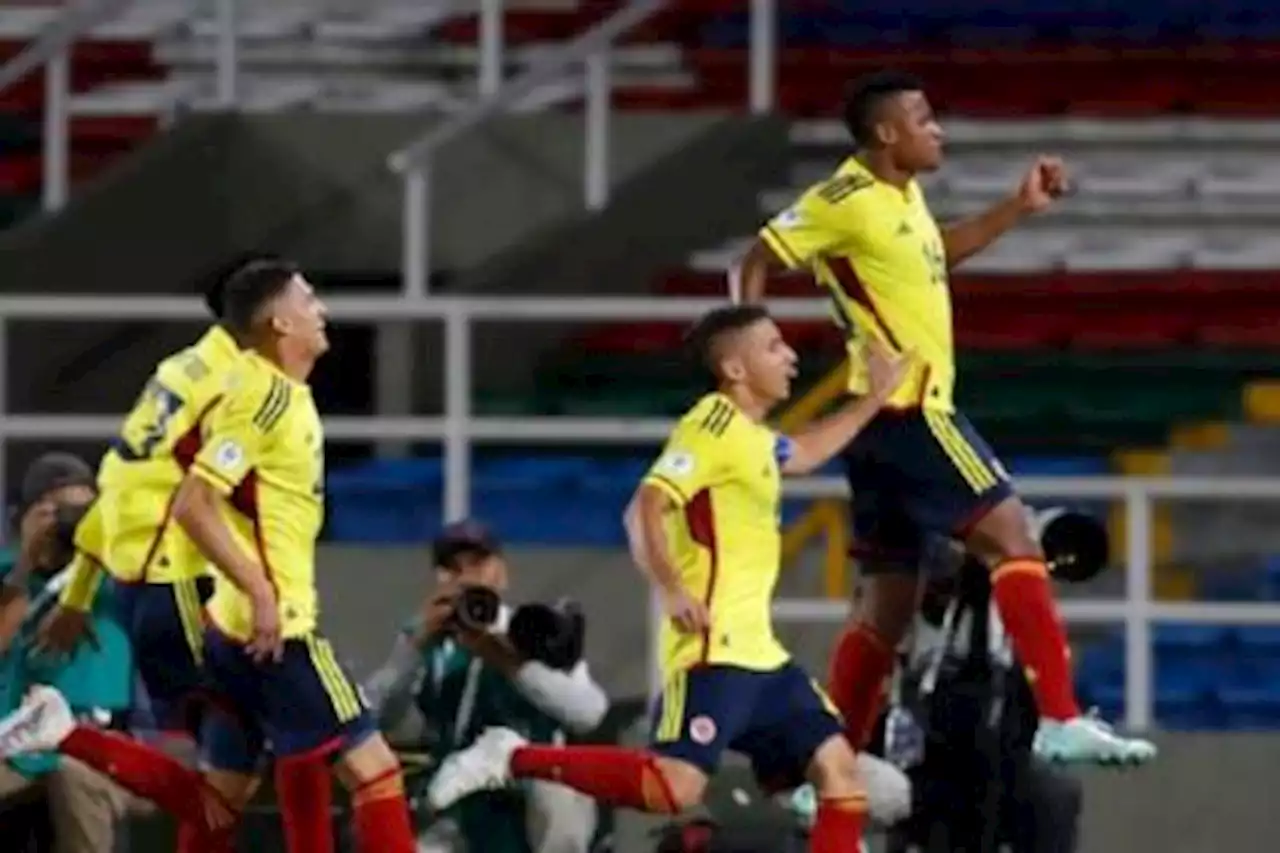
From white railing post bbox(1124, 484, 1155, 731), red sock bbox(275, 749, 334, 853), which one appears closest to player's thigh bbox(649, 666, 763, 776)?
red sock bbox(275, 749, 334, 853)

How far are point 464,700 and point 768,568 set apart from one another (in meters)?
1.82

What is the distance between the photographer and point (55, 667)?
1583 cm

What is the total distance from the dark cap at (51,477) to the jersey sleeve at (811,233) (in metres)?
2.28

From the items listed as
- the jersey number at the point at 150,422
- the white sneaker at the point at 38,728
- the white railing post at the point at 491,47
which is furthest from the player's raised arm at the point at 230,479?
the white railing post at the point at 491,47

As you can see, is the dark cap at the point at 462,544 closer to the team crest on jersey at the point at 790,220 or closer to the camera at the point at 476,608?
the camera at the point at 476,608

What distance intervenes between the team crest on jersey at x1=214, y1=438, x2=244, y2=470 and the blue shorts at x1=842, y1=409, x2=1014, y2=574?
162 centimetres

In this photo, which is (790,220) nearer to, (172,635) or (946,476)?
(946,476)

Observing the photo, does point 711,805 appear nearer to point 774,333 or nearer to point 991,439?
point 774,333

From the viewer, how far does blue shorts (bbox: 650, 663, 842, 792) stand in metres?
14.2

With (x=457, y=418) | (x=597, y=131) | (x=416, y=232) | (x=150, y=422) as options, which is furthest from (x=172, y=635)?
(x=597, y=131)

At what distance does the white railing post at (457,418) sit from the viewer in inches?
701

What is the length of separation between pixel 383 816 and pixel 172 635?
40.9 inches

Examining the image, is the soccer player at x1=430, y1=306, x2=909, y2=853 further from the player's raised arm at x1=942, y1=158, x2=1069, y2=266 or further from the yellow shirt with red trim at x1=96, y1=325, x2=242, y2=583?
the yellow shirt with red trim at x1=96, y1=325, x2=242, y2=583

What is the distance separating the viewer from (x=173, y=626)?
1524 cm
